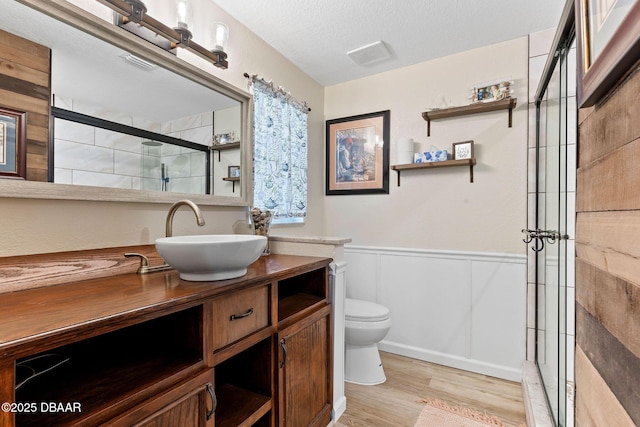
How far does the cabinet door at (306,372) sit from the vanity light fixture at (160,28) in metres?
1.37

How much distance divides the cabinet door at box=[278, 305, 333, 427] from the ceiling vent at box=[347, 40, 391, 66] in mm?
1786

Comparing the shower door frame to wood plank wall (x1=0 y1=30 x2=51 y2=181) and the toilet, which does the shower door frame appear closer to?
the toilet

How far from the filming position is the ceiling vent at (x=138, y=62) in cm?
130

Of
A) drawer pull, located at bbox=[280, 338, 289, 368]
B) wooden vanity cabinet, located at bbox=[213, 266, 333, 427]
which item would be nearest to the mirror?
wooden vanity cabinet, located at bbox=[213, 266, 333, 427]

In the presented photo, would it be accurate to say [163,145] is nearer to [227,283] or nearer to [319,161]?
[227,283]

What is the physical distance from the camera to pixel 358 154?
8.74 ft

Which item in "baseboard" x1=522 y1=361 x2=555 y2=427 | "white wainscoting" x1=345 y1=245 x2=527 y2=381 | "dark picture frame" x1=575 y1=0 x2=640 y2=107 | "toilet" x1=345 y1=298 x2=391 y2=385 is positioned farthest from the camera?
"white wainscoting" x1=345 y1=245 x2=527 y2=381

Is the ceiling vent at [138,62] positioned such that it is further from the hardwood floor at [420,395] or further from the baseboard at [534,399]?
the baseboard at [534,399]

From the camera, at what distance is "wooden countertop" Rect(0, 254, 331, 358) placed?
59 cm

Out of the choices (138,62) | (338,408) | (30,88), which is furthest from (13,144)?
(338,408)

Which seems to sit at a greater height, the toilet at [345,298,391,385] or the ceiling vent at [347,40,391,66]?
the ceiling vent at [347,40,391,66]

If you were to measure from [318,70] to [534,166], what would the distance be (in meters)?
1.74

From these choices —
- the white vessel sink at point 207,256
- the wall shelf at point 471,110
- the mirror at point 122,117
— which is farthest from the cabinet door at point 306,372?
the wall shelf at point 471,110

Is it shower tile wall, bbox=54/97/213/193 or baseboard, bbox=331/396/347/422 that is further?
baseboard, bbox=331/396/347/422
